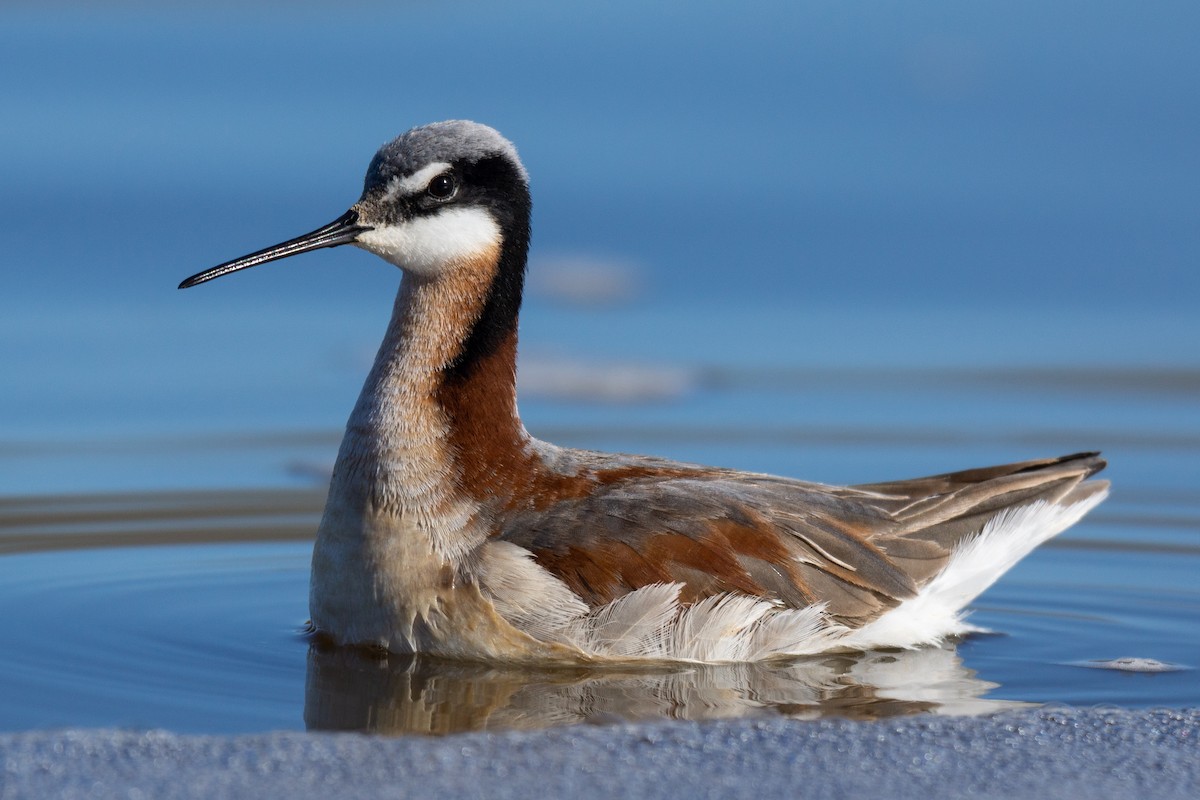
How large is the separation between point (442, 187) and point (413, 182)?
0.11 m

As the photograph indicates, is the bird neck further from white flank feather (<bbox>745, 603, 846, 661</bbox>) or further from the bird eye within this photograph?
white flank feather (<bbox>745, 603, 846, 661</bbox>)

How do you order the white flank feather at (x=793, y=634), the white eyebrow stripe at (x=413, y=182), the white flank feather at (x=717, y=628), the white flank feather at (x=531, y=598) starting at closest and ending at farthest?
the white flank feather at (x=531, y=598) < the white flank feather at (x=717, y=628) < the white flank feather at (x=793, y=634) < the white eyebrow stripe at (x=413, y=182)

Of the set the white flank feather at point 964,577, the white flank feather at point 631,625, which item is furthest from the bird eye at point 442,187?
the white flank feather at point 964,577

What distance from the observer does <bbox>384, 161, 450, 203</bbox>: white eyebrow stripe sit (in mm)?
7766

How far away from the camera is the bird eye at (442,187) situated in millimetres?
7789

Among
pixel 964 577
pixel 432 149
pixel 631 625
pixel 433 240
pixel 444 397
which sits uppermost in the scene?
pixel 432 149

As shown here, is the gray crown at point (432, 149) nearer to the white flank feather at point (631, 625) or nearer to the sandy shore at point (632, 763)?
the white flank feather at point (631, 625)

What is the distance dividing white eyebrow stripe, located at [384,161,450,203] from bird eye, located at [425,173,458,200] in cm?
2

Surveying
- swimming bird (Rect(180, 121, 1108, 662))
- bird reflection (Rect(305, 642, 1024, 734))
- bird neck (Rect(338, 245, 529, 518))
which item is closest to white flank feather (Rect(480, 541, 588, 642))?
swimming bird (Rect(180, 121, 1108, 662))

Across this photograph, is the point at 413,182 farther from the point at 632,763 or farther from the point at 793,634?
the point at 632,763

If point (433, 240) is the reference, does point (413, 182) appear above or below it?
above

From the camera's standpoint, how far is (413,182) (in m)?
7.77

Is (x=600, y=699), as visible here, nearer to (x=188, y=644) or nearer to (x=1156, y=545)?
(x=188, y=644)

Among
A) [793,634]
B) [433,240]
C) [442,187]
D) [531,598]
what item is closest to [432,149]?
[442,187]
